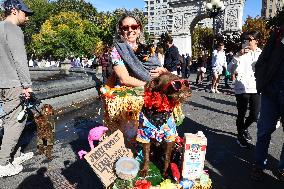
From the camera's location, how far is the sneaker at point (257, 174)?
14.0 ft

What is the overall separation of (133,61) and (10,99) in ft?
6.72

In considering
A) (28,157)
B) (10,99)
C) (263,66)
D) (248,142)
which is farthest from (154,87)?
(248,142)

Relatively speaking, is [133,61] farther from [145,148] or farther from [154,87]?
[145,148]

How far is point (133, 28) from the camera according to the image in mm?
3570

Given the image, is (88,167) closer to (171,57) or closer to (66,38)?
(171,57)

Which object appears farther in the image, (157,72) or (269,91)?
(269,91)

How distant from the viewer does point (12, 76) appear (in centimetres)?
440

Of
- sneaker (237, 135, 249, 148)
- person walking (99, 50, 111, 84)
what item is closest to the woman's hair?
person walking (99, 50, 111, 84)

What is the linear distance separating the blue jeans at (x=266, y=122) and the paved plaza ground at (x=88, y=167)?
0.29 metres

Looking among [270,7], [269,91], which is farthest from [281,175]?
[270,7]

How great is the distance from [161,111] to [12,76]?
2.42m

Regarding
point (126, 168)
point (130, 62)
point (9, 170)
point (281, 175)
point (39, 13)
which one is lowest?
point (281, 175)

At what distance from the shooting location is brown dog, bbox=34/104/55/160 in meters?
4.96

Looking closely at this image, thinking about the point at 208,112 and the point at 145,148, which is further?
the point at 208,112
